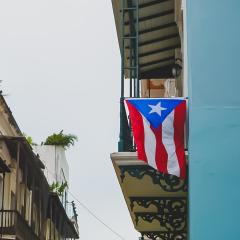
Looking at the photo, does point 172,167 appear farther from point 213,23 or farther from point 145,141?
point 213,23

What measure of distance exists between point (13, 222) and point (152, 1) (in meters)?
11.3

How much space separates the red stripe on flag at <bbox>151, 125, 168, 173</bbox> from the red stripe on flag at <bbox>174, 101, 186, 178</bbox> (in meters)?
0.15

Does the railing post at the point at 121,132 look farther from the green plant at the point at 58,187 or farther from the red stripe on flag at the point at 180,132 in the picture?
the green plant at the point at 58,187

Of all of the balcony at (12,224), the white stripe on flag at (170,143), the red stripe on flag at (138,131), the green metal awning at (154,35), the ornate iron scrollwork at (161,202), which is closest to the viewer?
the white stripe on flag at (170,143)

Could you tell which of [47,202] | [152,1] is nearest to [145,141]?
[152,1]

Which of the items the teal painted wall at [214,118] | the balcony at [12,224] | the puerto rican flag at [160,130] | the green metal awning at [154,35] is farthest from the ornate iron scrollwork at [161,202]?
the balcony at [12,224]

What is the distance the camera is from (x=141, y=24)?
13.3 meters

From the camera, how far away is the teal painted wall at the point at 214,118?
8516mm

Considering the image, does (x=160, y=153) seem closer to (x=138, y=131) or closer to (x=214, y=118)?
(x=138, y=131)

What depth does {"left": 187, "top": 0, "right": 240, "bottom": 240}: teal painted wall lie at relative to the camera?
8516mm

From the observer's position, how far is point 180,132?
9.20m

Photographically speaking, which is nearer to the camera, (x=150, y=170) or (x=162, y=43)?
(x=150, y=170)

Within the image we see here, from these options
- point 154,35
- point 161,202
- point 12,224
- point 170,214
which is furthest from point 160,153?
point 12,224

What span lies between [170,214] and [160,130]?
1658 mm
